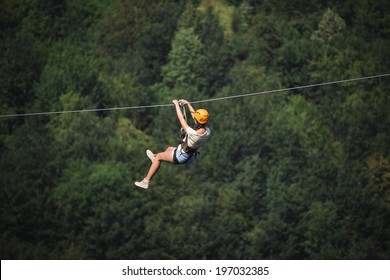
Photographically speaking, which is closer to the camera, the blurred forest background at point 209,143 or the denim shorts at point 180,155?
the denim shorts at point 180,155

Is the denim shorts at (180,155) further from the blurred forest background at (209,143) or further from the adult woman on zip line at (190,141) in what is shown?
the blurred forest background at (209,143)

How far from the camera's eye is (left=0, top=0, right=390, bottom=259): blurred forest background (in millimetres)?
68375

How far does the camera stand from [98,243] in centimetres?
6800

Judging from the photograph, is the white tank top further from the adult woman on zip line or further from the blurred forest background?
the blurred forest background

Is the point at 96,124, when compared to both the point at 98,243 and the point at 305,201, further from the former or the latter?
the point at 305,201

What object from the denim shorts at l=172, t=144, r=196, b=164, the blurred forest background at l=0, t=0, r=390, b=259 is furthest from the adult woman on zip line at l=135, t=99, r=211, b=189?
the blurred forest background at l=0, t=0, r=390, b=259

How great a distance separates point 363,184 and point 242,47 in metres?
26.8

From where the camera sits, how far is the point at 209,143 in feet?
235

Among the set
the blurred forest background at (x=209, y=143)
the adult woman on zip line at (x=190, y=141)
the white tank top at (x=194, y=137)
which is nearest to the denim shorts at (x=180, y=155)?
the adult woman on zip line at (x=190, y=141)

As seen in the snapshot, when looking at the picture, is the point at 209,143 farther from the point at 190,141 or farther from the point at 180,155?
the point at 190,141

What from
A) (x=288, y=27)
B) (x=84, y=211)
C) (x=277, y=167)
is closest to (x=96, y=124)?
(x=84, y=211)

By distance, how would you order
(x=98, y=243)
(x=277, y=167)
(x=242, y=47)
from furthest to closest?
(x=242, y=47) → (x=277, y=167) → (x=98, y=243)

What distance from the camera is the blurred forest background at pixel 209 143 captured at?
224 feet

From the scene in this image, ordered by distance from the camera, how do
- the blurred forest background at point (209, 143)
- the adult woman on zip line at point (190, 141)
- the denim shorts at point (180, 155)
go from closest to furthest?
the adult woman on zip line at point (190, 141)
the denim shorts at point (180, 155)
the blurred forest background at point (209, 143)
